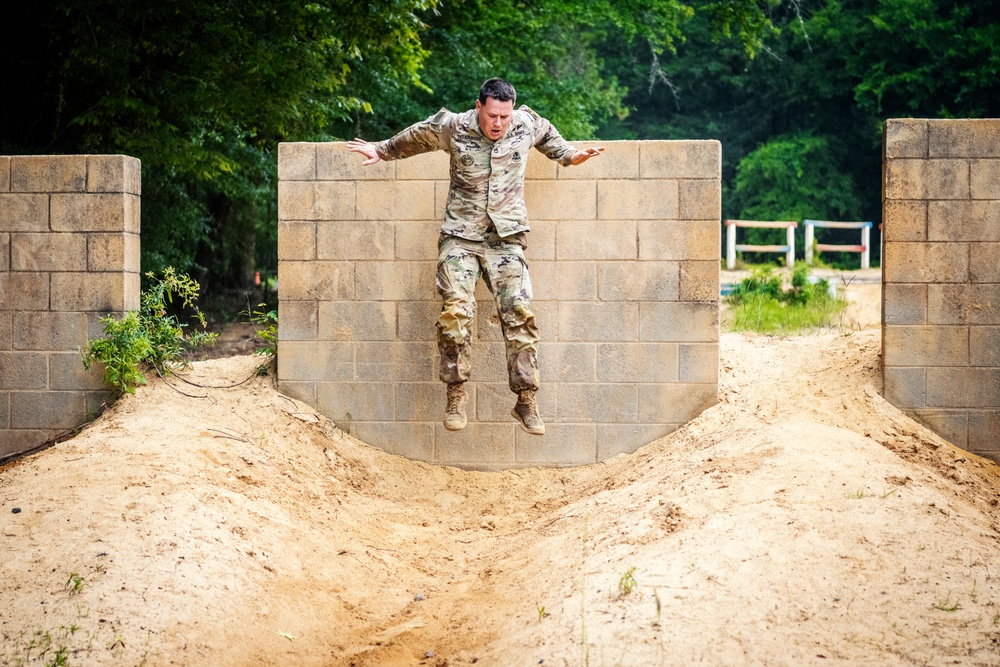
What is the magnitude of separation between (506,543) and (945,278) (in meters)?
3.23

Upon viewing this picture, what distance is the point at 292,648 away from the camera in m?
4.28

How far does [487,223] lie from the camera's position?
6.37 metres

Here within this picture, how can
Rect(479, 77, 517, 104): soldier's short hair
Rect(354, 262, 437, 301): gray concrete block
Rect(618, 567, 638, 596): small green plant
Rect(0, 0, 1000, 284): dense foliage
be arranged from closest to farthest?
Rect(618, 567, 638, 596): small green plant < Rect(479, 77, 517, 104): soldier's short hair < Rect(354, 262, 437, 301): gray concrete block < Rect(0, 0, 1000, 284): dense foliage

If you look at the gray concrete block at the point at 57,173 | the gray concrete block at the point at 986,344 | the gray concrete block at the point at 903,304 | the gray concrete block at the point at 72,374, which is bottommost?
the gray concrete block at the point at 72,374

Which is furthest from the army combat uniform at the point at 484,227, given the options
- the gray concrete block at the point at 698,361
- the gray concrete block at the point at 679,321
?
the gray concrete block at the point at 698,361

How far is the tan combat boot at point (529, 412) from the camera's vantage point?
6.34 metres

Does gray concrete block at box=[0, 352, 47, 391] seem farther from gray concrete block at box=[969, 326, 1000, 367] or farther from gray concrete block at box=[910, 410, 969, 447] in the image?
gray concrete block at box=[969, 326, 1000, 367]

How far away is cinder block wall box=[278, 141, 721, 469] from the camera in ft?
22.6

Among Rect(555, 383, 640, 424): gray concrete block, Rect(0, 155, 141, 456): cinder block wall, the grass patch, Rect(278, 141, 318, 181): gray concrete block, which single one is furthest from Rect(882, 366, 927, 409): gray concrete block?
Rect(0, 155, 141, 456): cinder block wall

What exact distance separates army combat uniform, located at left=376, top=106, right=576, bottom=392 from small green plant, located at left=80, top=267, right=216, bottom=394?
1.78 m

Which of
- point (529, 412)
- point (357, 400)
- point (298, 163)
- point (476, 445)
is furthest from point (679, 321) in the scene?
point (298, 163)

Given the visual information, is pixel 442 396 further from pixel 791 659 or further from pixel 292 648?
pixel 791 659

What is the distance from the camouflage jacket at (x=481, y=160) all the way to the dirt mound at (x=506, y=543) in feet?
5.60

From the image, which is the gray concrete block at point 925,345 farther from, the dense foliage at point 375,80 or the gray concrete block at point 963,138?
the dense foliage at point 375,80
